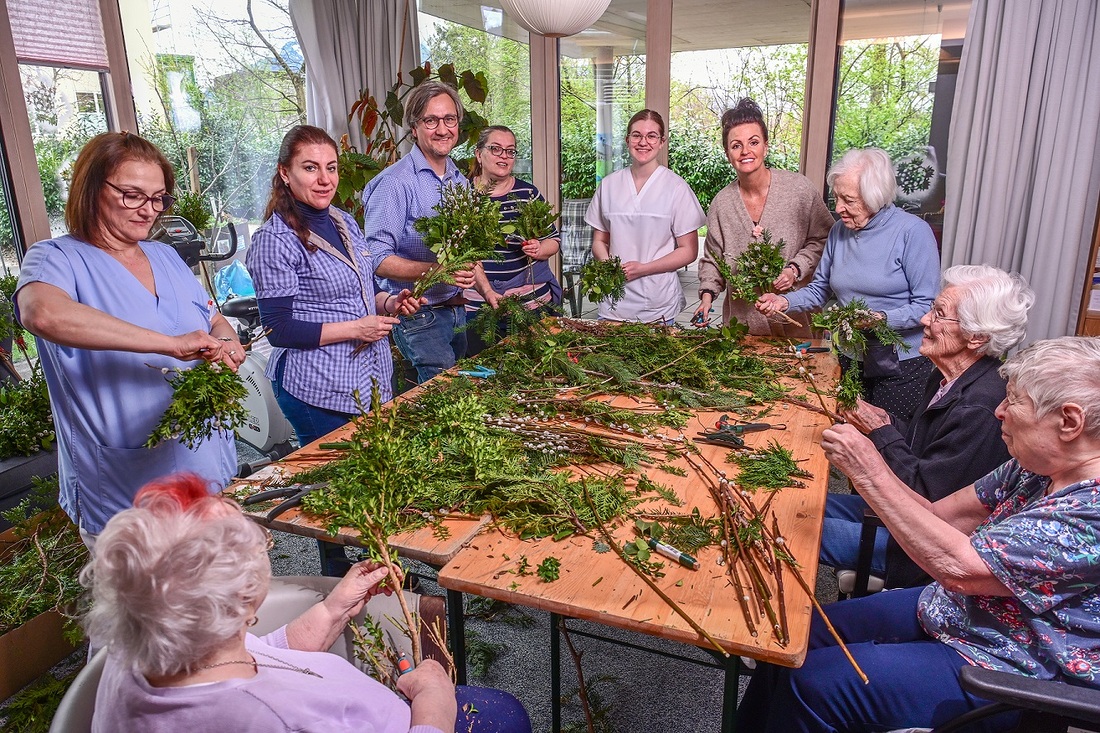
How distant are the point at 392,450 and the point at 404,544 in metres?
0.23

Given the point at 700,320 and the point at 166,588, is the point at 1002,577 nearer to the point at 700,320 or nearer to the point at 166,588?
the point at 166,588

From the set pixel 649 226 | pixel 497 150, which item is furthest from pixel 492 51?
pixel 649 226

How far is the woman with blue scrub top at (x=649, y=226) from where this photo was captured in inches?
155

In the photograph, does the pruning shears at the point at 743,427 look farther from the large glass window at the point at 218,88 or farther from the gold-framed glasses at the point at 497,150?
the large glass window at the point at 218,88

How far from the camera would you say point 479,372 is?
2996mm

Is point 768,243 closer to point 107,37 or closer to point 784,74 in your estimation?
point 784,74

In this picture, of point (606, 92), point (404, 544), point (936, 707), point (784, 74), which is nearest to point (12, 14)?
point (606, 92)

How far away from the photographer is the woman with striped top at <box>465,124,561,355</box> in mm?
3709

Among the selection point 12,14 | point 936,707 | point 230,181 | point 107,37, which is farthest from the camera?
point 230,181

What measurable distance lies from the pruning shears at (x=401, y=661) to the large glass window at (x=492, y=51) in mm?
4893

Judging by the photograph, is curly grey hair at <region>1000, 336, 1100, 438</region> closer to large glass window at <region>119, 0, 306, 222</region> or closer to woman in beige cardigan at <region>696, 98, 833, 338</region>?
woman in beige cardigan at <region>696, 98, 833, 338</region>

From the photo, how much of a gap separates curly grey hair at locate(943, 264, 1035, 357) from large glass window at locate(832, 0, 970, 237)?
9.23ft

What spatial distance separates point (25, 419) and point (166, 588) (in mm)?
2793

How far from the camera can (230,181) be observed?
5637mm
